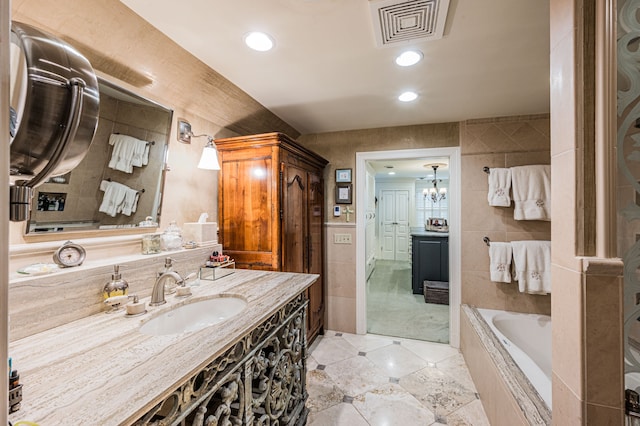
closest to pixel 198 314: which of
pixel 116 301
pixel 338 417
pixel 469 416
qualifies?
pixel 116 301

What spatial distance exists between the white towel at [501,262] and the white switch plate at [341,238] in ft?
4.43

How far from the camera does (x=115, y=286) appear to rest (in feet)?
3.87

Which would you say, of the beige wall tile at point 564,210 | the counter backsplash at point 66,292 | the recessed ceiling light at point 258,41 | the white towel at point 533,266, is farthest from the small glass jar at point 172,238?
the white towel at point 533,266

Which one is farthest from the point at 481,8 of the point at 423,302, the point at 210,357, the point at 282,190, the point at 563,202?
the point at 423,302

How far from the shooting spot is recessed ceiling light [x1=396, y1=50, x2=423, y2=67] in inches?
58.0

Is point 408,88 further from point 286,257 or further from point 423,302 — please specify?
point 423,302

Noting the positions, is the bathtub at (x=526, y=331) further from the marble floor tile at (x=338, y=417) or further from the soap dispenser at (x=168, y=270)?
the soap dispenser at (x=168, y=270)

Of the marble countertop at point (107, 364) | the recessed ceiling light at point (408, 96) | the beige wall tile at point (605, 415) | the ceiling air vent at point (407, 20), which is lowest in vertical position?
the beige wall tile at point (605, 415)

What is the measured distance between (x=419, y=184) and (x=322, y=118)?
519cm

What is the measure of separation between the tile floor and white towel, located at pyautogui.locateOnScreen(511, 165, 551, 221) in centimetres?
143

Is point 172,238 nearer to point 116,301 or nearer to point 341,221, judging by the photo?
point 116,301

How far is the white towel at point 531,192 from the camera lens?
7.39 feet

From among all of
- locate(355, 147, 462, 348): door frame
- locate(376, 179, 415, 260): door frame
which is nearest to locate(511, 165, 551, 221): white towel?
locate(355, 147, 462, 348): door frame

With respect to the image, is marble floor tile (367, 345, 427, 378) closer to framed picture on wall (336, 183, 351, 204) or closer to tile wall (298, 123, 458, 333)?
tile wall (298, 123, 458, 333)
